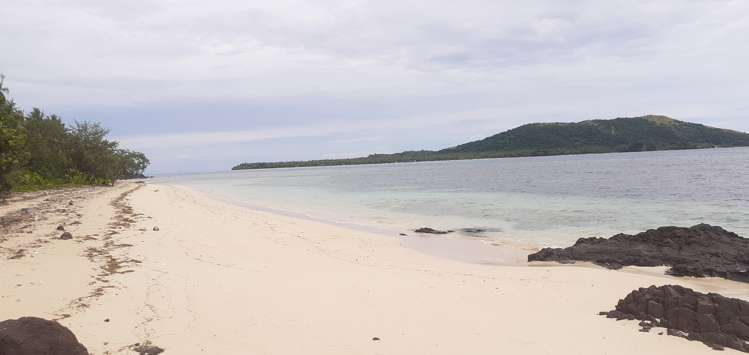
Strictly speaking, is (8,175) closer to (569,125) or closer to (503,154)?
(503,154)

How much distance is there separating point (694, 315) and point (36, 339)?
7300 millimetres

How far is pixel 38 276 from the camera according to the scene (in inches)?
318

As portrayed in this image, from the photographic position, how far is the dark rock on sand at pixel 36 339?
4.22m

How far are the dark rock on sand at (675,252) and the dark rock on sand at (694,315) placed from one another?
14.9ft

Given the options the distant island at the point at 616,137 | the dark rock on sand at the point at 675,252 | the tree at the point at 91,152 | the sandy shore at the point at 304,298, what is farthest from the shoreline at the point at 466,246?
the distant island at the point at 616,137

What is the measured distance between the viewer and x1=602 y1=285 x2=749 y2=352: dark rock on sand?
6.20 meters

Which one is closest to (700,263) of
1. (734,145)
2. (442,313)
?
(442,313)

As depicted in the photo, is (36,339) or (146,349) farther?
(146,349)

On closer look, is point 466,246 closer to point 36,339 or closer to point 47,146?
point 36,339

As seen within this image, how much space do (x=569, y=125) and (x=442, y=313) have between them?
157 m

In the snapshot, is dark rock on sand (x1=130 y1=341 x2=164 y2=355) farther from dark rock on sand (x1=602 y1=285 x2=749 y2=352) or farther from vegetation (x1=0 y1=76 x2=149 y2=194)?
vegetation (x1=0 y1=76 x2=149 y2=194)

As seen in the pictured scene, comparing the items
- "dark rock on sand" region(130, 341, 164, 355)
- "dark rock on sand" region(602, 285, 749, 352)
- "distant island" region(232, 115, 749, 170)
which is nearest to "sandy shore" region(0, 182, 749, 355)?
"dark rock on sand" region(130, 341, 164, 355)

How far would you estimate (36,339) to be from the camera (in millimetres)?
4316

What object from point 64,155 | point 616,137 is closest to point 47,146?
point 64,155
